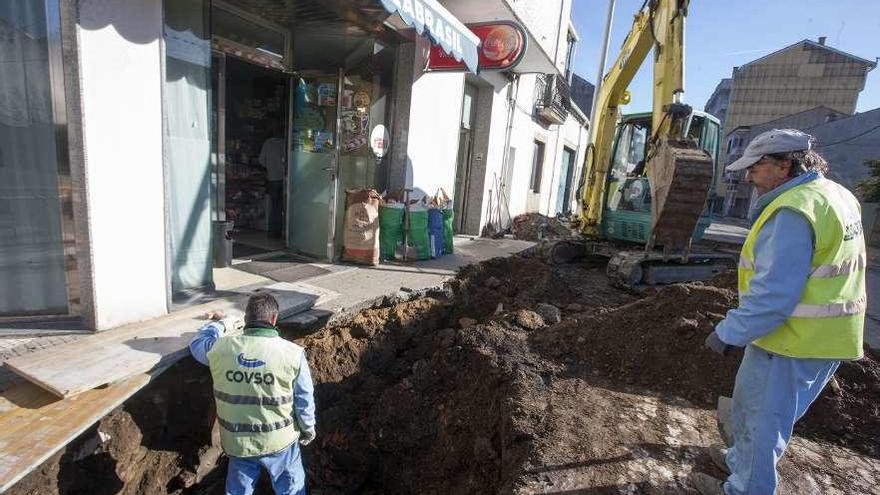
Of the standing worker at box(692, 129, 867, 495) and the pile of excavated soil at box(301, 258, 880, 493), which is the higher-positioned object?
the standing worker at box(692, 129, 867, 495)

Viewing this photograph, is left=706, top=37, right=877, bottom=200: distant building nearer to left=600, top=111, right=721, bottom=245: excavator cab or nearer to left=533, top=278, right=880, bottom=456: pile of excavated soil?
left=600, top=111, right=721, bottom=245: excavator cab

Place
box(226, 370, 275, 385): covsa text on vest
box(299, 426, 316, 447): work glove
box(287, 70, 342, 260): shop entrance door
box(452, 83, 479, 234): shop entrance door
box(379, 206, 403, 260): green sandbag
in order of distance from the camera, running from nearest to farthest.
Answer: box(226, 370, 275, 385): covsa text on vest → box(299, 426, 316, 447): work glove → box(287, 70, 342, 260): shop entrance door → box(379, 206, 403, 260): green sandbag → box(452, 83, 479, 234): shop entrance door

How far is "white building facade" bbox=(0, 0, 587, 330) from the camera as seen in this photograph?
2930mm

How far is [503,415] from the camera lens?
3.05 metres

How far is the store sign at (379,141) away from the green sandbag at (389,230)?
0.86 metres

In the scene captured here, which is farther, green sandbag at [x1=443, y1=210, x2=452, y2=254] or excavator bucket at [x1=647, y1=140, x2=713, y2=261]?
green sandbag at [x1=443, y1=210, x2=452, y2=254]

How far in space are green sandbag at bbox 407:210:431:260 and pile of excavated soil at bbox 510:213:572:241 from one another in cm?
475

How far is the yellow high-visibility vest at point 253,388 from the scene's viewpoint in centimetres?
243

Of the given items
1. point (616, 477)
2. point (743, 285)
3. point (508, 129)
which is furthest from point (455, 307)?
point (508, 129)

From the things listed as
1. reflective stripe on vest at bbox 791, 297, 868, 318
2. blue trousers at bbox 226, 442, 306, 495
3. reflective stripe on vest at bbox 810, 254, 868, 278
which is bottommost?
blue trousers at bbox 226, 442, 306, 495


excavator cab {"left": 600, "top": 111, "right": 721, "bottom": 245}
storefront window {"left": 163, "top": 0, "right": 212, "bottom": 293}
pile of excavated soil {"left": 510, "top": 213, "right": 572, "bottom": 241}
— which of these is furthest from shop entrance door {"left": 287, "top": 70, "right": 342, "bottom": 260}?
pile of excavated soil {"left": 510, "top": 213, "right": 572, "bottom": 241}

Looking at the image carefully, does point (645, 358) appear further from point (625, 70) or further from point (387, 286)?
point (625, 70)

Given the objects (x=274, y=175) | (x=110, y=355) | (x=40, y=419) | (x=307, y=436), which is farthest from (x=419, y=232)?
(x=40, y=419)

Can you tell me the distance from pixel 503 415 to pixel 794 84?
45.2 metres
